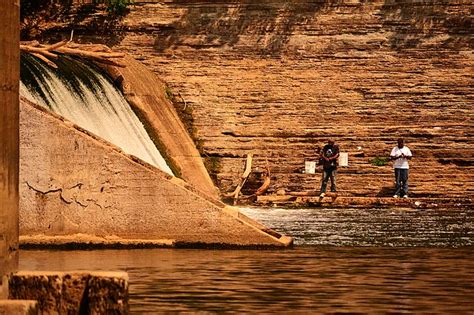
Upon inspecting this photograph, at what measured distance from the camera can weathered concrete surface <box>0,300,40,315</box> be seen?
11.3 meters

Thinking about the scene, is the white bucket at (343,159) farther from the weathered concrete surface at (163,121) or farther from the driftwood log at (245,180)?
the weathered concrete surface at (163,121)

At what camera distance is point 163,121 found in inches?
1387

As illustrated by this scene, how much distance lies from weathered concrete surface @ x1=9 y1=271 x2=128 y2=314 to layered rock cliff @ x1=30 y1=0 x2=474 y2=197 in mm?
23144

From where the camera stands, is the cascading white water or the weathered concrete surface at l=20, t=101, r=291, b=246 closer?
the weathered concrete surface at l=20, t=101, r=291, b=246

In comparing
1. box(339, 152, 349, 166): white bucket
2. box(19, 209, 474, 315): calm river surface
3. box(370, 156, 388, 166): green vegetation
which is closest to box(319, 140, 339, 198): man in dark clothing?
box(339, 152, 349, 166): white bucket

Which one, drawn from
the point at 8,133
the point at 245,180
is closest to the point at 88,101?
the point at 245,180

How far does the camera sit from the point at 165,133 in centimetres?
3466

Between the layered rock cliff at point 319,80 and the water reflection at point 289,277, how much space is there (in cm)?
1549

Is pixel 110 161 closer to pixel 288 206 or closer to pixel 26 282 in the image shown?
pixel 26 282

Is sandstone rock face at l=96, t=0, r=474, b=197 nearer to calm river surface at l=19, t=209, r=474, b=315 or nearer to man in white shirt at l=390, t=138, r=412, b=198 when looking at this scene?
man in white shirt at l=390, t=138, r=412, b=198

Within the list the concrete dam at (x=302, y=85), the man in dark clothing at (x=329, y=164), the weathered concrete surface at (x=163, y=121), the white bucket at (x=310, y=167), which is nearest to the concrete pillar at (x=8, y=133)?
the weathered concrete surface at (x=163, y=121)

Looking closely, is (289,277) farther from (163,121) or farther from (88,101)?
(163,121)

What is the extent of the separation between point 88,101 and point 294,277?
15349 millimetres

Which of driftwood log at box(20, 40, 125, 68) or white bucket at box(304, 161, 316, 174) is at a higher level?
driftwood log at box(20, 40, 125, 68)
